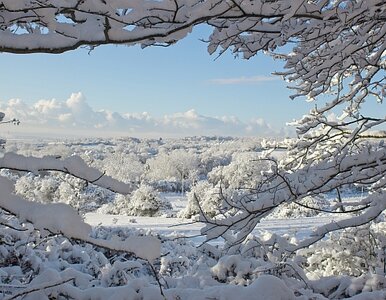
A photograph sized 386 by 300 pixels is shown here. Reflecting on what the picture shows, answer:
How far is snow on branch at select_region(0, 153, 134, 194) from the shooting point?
1.58 metres

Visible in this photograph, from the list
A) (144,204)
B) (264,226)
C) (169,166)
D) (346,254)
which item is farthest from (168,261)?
(169,166)

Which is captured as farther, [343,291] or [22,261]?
[22,261]

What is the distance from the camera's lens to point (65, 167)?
1597 mm

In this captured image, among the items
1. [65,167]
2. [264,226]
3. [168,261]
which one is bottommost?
[264,226]

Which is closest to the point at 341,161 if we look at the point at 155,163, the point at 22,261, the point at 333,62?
the point at 333,62

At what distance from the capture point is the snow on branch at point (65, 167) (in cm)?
158

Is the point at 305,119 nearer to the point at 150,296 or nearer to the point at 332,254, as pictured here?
the point at 150,296

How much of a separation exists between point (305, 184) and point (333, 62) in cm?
75

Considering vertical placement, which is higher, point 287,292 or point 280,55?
point 280,55

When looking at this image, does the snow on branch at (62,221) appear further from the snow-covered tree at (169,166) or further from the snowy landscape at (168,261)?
the snow-covered tree at (169,166)

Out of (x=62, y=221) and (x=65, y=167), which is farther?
(x=65, y=167)

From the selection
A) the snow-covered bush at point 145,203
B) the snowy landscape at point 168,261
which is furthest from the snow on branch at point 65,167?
the snow-covered bush at point 145,203

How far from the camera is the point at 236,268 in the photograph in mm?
3469

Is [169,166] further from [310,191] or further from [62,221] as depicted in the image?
[62,221]
